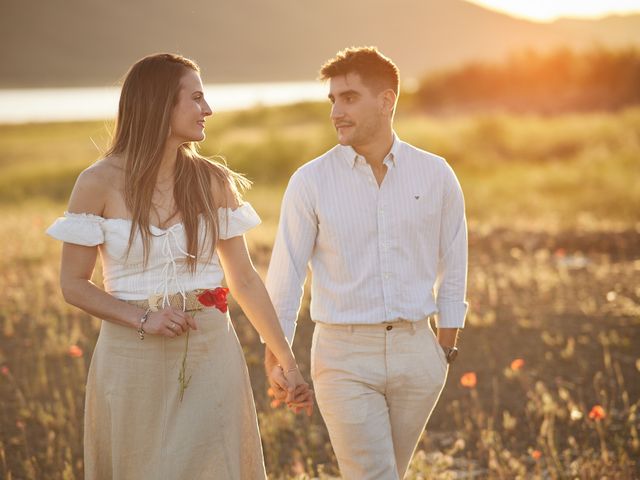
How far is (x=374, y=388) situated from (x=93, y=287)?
1.41 metres

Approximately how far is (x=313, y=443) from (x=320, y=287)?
2134 millimetres

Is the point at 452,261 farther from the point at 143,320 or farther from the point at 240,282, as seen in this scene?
the point at 143,320

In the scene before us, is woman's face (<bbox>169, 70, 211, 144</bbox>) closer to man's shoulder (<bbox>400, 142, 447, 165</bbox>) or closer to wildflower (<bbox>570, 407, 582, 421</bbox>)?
man's shoulder (<bbox>400, 142, 447, 165</bbox>)

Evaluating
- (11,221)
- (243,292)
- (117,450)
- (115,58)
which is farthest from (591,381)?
(115,58)

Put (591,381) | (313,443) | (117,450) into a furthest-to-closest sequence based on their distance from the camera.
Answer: (591,381), (313,443), (117,450)

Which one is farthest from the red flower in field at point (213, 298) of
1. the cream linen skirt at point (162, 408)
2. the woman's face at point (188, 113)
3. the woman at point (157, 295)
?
the woman's face at point (188, 113)

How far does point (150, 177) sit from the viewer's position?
11.6ft

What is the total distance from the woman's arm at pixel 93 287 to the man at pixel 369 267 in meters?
0.83

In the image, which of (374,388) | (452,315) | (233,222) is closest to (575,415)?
(452,315)

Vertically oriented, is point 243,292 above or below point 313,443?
above

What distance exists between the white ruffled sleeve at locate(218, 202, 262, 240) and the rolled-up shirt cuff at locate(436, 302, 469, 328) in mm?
1187

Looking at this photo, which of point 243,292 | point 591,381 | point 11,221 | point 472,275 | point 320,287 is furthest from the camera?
point 11,221

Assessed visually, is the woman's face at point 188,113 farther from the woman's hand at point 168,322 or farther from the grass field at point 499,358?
the grass field at point 499,358

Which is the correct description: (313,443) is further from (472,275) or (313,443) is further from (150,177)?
(472,275)
